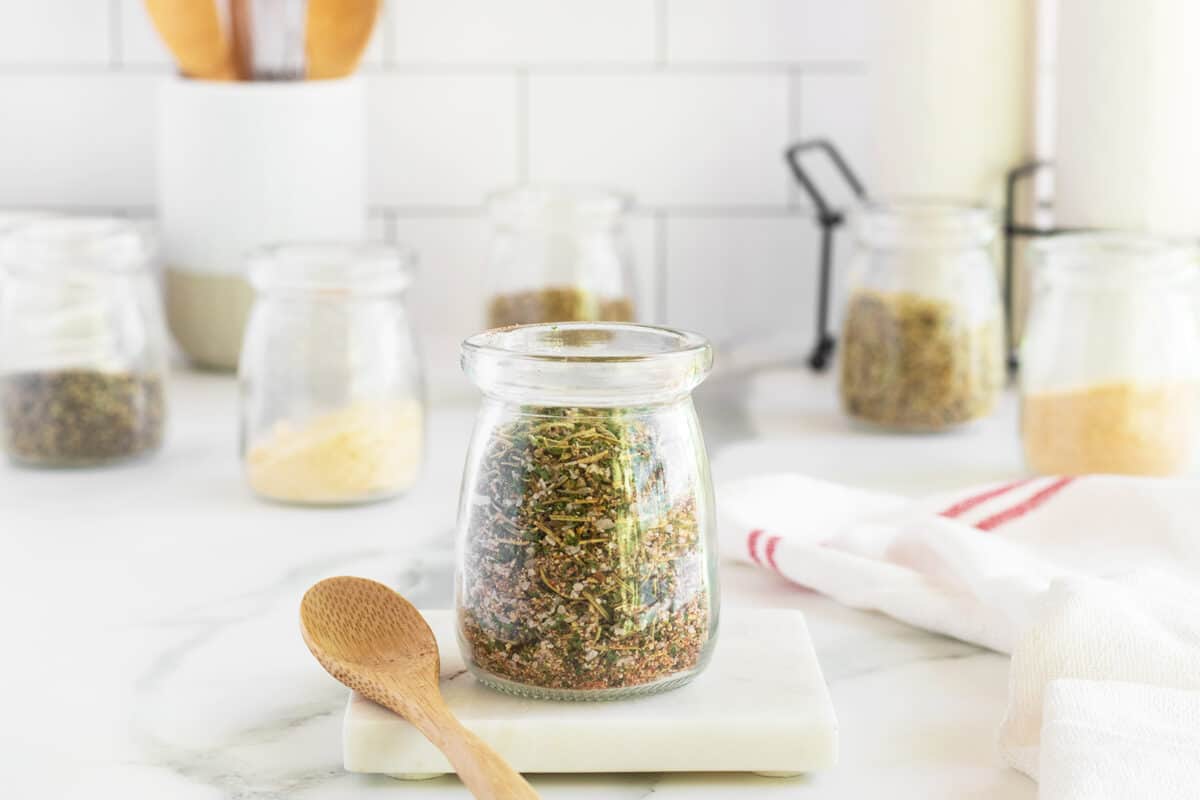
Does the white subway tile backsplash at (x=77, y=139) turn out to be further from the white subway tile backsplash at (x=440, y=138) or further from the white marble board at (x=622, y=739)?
the white marble board at (x=622, y=739)

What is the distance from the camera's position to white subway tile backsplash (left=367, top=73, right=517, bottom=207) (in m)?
1.52

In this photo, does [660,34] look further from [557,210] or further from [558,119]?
[557,210]

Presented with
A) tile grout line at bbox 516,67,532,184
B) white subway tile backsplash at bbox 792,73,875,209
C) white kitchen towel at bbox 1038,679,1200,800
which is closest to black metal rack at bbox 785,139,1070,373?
white subway tile backsplash at bbox 792,73,875,209

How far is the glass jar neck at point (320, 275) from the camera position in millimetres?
1052

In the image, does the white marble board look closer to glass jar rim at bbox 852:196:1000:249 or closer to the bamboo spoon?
glass jar rim at bbox 852:196:1000:249

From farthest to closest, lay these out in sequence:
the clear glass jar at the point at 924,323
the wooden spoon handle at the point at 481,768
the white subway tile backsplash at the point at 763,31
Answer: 1. the white subway tile backsplash at the point at 763,31
2. the clear glass jar at the point at 924,323
3. the wooden spoon handle at the point at 481,768

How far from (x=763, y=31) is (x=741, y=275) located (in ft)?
0.77

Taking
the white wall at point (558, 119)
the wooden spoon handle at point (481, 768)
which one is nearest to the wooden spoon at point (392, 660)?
the wooden spoon handle at point (481, 768)

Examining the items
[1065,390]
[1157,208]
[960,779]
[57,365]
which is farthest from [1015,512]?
[57,365]

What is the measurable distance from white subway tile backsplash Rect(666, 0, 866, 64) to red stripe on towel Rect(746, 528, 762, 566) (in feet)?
2.44

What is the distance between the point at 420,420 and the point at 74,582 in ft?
0.87

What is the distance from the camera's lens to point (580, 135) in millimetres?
1524

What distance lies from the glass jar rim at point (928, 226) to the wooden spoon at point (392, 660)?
0.63m

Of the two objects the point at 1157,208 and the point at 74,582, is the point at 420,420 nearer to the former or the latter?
the point at 74,582
